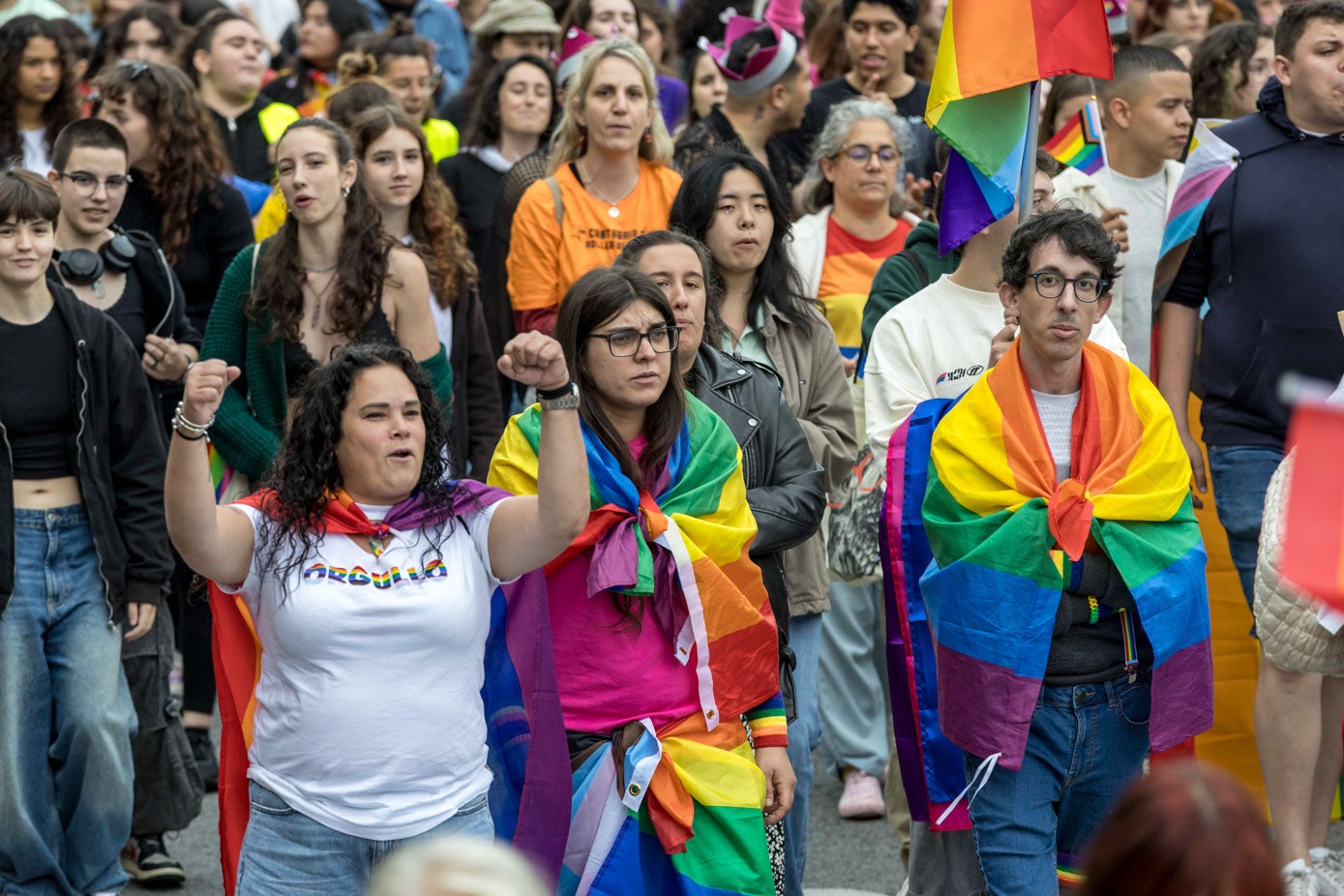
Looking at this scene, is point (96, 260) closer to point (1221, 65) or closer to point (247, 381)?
point (247, 381)

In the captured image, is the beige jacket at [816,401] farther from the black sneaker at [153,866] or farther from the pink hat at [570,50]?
the pink hat at [570,50]

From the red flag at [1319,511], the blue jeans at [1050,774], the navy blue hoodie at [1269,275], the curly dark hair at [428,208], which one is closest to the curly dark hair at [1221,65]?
the navy blue hoodie at [1269,275]

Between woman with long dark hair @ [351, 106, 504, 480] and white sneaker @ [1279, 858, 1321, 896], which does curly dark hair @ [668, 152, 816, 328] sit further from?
white sneaker @ [1279, 858, 1321, 896]

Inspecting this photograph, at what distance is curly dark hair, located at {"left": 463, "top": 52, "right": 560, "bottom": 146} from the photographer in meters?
8.37

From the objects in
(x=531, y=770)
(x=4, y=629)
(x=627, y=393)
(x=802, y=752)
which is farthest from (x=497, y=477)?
(x=4, y=629)

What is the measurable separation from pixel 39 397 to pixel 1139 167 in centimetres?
424

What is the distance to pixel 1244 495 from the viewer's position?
20.2 feet

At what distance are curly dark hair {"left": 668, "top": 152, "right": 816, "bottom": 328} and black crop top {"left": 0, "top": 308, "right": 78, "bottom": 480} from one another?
1.88 meters

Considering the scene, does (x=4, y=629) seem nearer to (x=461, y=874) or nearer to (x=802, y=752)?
(x=802, y=752)

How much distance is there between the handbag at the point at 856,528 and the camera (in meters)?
5.66

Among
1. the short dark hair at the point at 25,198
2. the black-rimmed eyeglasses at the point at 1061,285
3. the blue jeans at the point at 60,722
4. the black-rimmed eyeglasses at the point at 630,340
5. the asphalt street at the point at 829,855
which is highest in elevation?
the short dark hair at the point at 25,198

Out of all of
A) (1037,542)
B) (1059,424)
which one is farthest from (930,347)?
(1037,542)

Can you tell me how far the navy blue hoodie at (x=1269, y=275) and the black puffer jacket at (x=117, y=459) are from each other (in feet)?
11.4

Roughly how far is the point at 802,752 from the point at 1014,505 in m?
1.04
